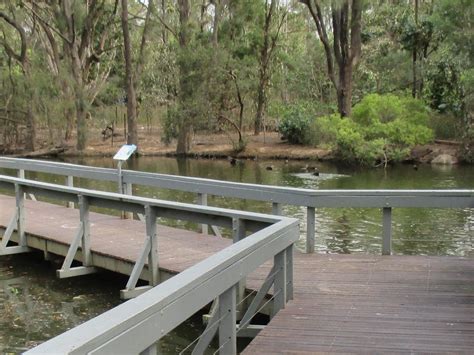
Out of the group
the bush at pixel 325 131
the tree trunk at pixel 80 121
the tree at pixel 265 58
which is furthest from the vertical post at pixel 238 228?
the tree at pixel 265 58

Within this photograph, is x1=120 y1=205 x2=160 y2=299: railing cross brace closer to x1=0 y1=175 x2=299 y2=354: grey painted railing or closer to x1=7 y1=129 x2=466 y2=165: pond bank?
x1=0 y1=175 x2=299 y2=354: grey painted railing

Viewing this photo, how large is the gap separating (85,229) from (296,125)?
2680cm

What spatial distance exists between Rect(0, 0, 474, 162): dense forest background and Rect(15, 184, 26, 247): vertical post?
20.8 meters

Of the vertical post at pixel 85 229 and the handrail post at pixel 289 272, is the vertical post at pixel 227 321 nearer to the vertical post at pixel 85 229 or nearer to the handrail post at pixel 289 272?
the handrail post at pixel 289 272

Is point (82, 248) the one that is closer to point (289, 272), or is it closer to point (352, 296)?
point (289, 272)

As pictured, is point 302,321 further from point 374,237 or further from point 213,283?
point 374,237

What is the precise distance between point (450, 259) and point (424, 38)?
101ft

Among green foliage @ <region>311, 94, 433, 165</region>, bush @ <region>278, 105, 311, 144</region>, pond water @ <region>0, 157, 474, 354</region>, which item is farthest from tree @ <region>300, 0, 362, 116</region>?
pond water @ <region>0, 157, 474, 354</region>

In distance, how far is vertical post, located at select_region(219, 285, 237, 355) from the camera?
13.8 ft

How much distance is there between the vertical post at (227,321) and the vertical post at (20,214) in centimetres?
589

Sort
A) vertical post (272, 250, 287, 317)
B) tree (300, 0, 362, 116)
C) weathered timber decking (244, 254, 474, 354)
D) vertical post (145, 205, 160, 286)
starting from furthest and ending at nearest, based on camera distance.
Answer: tree (300, 0, 362, 116) → vertical post (145, 205, 160, 286) → vertical post (272, 250, 287, 317) → weathered timber decking (244, 254, 474, 354)

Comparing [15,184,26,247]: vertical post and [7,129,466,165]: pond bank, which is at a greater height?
[15,184,26,247]: vertical post

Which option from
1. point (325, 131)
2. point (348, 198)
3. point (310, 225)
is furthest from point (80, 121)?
point (348, 198)

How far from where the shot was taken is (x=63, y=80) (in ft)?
122
